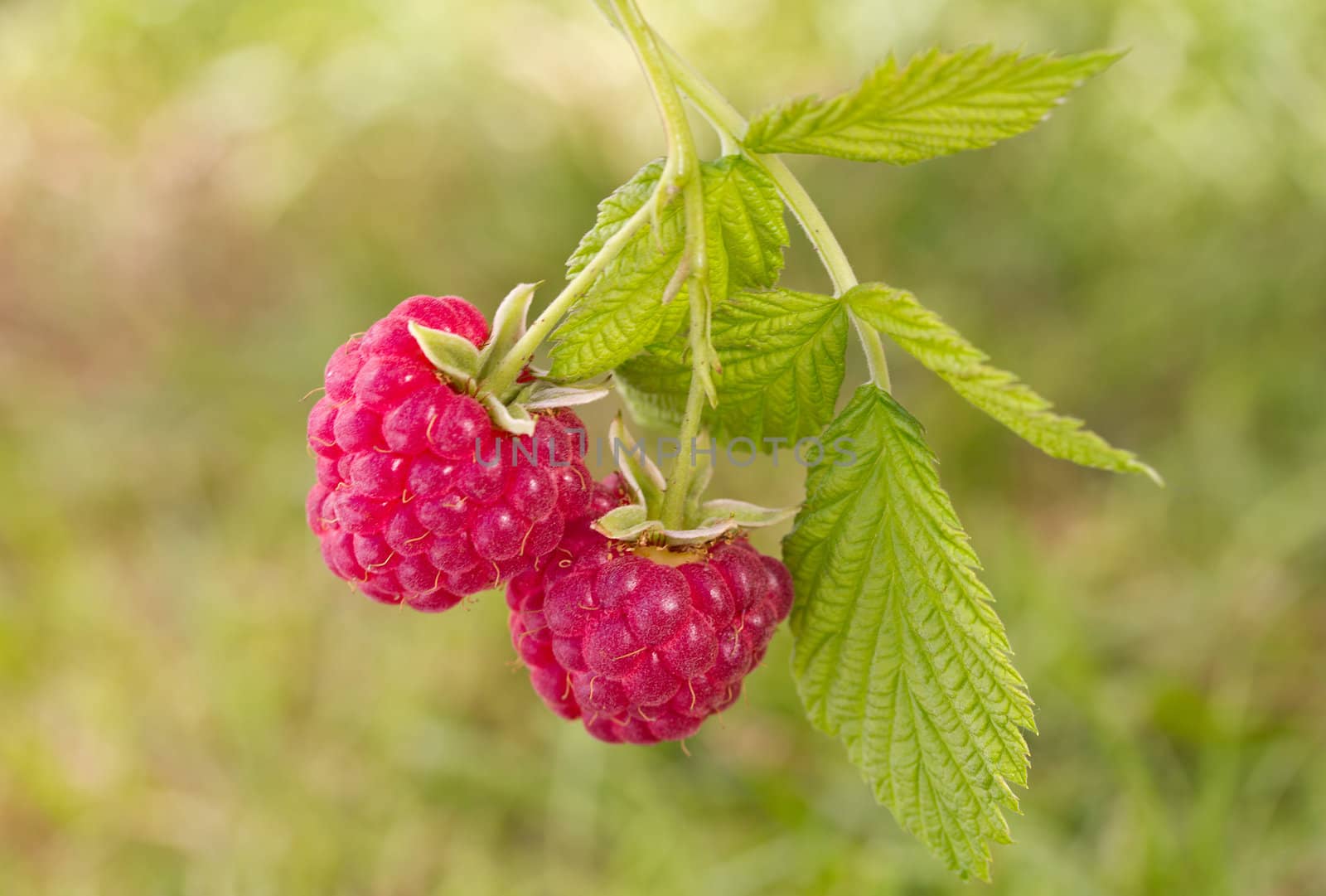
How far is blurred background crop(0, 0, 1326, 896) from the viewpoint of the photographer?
2.68 meters

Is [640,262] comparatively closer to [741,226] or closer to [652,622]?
[741,226]

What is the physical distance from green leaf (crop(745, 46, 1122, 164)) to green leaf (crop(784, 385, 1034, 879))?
246 mm

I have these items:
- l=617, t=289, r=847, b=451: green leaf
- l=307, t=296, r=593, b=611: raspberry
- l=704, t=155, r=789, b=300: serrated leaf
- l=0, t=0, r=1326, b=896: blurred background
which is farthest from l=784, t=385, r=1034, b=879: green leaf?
l=0, t=0, r=1326, b=896: blurred background

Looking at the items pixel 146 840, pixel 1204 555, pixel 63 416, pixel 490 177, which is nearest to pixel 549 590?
pixel 146 840

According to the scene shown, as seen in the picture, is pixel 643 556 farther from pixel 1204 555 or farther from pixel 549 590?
pixel 1204 555

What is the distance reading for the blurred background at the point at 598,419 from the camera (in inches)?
105

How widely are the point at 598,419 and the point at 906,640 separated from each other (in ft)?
8.09

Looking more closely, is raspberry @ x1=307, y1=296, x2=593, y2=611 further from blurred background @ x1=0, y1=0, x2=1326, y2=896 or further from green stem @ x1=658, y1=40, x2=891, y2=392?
blurred background @ x1=0, y1=0, x2=1326, y2=896

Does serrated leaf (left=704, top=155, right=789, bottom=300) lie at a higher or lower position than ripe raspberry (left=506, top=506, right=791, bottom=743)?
higher

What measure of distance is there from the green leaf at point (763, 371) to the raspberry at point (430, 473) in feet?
0.41

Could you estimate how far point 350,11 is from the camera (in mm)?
4250

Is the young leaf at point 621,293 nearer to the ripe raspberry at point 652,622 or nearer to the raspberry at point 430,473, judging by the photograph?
the raspberry at point 430,473

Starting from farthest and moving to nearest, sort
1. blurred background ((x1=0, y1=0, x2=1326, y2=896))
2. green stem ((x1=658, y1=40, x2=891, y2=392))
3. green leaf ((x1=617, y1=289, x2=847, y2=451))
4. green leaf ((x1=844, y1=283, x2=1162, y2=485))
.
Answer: blurred background ((x1=0, y1=0, x2=1326, y2=896))
green leaf ((x1=617, y1=289, x2=847, y2=451))
green stem ((x1=658, y1=40, x2=891, y2=392))
green leaf ((x1=844, y1=283, x2=1162, y2=485))

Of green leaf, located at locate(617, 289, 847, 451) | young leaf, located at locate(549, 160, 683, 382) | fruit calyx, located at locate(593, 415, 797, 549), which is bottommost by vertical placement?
fruit calyx, located at locate(593, 415, 797, 549)
